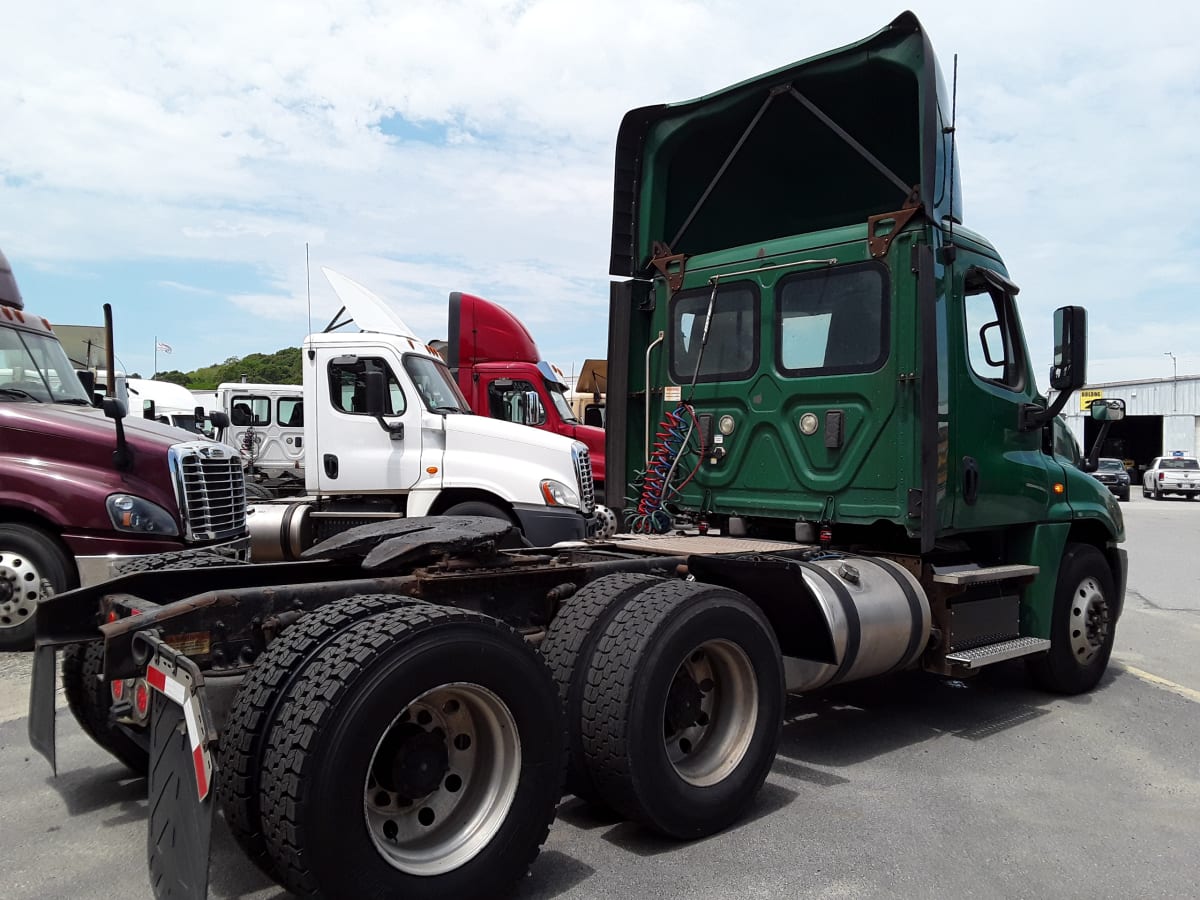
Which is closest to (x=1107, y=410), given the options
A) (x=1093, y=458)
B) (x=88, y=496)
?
(x=1093, y=458)

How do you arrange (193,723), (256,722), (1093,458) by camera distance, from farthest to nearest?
1. (1093,458)
2. (256,722)
3. (193,723)

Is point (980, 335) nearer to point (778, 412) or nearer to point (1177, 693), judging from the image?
point (778, 412)

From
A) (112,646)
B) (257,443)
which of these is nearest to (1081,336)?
(112,646)

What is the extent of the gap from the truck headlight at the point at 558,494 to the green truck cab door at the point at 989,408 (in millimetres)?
4506

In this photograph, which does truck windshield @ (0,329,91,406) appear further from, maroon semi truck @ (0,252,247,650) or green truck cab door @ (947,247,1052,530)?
green truck cab door @ (947,247,1052,530)

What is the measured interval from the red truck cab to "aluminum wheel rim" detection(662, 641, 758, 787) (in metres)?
9.30

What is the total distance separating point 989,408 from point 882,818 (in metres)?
2.79

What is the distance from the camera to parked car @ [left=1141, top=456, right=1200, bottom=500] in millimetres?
35375

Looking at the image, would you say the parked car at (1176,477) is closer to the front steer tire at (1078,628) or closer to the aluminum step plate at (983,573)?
the front steer tire at (1078,628)

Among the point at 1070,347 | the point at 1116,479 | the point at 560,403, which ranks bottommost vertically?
the point at 1116,479

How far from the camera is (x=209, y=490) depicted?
24.1ft

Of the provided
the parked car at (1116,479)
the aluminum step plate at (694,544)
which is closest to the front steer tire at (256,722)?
the aluminum step plate at (694,544)

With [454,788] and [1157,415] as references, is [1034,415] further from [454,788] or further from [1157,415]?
[1157,415]

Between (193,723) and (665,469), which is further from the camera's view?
(665,469)
